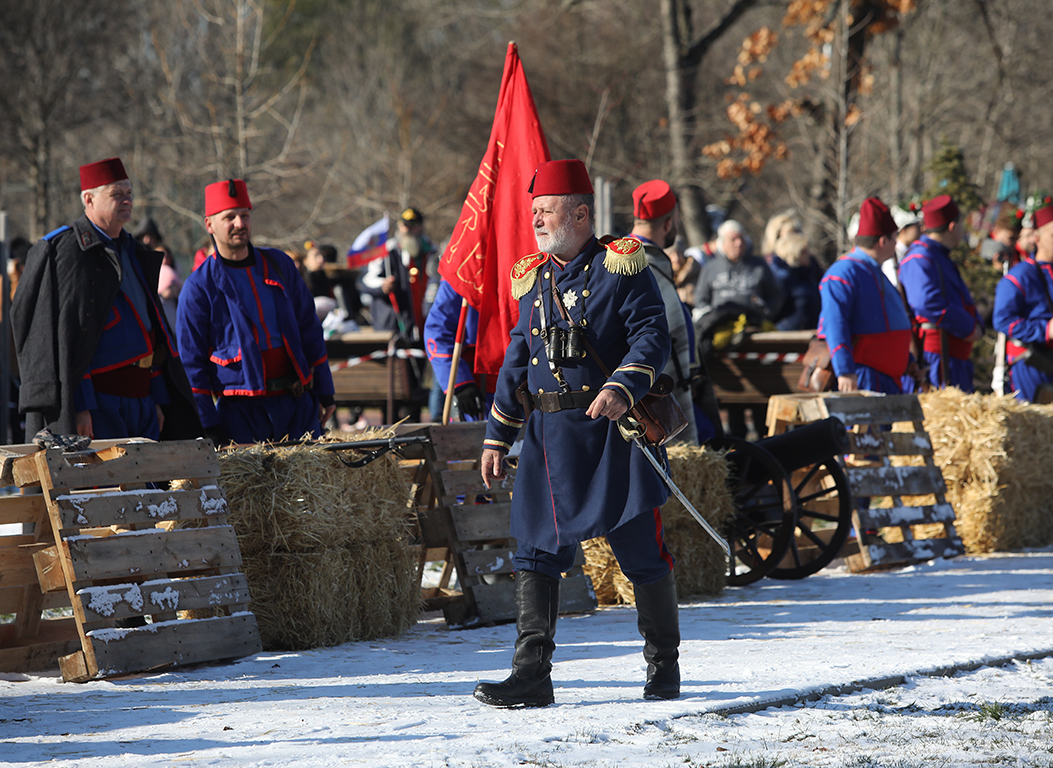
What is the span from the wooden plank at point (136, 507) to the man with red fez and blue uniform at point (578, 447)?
126 centimetres

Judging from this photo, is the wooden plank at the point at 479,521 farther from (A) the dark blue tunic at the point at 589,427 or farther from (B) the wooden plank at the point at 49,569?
(B) the wooden plank at the point at 49,569

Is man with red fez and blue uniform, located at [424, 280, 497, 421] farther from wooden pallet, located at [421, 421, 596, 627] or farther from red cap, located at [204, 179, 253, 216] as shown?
red cap, located at [204, 179, 253, 216]

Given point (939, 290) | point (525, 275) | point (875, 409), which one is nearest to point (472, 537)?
point (525, 275)

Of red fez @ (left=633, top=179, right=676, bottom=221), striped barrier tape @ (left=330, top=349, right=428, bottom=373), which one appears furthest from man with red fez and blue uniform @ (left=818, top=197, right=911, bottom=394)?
striped barrier tape @ (left=330, top=349, right=428, bottom=373)

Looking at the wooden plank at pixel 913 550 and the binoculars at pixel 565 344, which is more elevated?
the binoculars at pixel 565 344

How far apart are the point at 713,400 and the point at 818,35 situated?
11.4 meters

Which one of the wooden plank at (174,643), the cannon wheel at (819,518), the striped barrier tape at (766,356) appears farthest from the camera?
the striped barrier tape at (766,356)

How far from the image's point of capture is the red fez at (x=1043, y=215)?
399 inches

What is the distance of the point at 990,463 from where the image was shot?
8.17m

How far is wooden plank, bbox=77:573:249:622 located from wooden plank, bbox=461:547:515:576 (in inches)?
45.0

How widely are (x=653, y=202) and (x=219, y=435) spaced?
246 cm

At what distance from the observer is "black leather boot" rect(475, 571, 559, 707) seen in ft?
13.9

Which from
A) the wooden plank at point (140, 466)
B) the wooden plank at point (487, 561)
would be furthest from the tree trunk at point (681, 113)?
the wooden plank at point (140, 466)

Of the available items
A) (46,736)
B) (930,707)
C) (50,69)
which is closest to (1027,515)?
(930,707)
